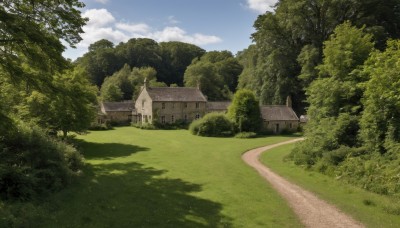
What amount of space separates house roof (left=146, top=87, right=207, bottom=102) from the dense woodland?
13876 mm

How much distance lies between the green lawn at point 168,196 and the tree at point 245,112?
61.5ft

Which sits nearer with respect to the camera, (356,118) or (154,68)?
(356,118)

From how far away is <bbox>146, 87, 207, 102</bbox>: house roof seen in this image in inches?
2488

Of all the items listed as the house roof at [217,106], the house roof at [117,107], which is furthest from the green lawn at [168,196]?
the house roof at [117,107]

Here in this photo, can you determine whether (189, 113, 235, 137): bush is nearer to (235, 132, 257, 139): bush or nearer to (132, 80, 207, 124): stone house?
(235, 132, 257, 139): bush

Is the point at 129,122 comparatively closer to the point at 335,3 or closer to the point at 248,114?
the point at 248,114

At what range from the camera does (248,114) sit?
50.3m

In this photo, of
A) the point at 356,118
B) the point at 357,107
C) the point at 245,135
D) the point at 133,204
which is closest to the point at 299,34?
the point at 245,135

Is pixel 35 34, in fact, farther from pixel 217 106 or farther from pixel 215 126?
pixel 217 106

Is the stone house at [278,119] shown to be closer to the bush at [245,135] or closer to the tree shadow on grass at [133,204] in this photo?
the bush at [245,135]

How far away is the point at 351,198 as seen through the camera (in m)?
18.1

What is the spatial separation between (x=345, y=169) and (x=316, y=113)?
8.43 metres

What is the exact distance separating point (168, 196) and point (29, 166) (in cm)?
717

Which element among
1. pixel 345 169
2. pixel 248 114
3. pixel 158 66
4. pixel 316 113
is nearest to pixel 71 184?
pixel 345 169
